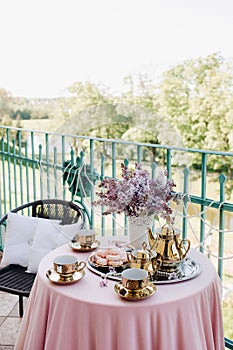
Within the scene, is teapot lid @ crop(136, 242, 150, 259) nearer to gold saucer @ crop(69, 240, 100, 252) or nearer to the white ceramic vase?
the white ceramic vase

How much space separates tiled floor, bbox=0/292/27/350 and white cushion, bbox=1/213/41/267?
1.08 feet

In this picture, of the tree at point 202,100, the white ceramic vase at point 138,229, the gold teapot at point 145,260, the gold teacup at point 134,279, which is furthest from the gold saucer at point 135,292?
the tree at point 202,100

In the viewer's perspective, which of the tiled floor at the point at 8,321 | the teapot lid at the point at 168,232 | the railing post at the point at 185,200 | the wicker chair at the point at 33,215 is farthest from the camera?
the tiled floor at the point at 8,321

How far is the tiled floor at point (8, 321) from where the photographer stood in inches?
77.5

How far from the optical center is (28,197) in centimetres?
299

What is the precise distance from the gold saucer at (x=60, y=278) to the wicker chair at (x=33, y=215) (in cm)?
47

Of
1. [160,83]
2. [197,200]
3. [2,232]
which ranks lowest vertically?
[2,232]

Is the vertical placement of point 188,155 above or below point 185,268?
above

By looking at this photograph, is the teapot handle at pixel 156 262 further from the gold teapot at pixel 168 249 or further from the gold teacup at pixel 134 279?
the gold teacup at pixel 134 279

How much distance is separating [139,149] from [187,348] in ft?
2.75

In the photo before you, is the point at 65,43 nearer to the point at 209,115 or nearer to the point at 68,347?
the point at 209,115

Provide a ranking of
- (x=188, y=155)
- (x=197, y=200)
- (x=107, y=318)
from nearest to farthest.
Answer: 1. (x=107, y=318)
2. (x=188, y=155)
3. (x=197, y=200)

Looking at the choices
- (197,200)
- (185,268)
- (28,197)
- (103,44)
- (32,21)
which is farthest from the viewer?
(103,44)

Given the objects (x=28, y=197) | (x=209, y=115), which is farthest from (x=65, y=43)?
(x=28, y=197)
